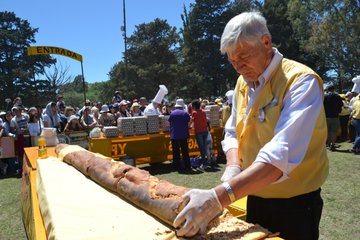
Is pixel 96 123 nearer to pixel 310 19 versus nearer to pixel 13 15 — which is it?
pixel 310 19

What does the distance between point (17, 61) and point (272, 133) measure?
4367cm

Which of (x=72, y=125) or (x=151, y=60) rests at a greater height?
(x=151, y=60)

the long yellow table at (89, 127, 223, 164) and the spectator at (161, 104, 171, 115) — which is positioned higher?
the spectator at (161, 104, 171, 115)

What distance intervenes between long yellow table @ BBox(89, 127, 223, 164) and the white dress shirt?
277 inches

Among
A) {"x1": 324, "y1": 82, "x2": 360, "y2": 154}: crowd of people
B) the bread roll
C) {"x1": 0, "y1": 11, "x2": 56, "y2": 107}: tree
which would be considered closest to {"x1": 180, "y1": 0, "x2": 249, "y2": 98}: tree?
{"x1": 0, "y1": 11, "x2": 56, "y2": 107}: tree

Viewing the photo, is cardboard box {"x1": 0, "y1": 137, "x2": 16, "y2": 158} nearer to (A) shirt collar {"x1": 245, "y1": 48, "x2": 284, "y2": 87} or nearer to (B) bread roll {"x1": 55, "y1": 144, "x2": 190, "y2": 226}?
(B) bread roll {"x1": 55, "y1": 144, "x2": 190, "y2": 226}

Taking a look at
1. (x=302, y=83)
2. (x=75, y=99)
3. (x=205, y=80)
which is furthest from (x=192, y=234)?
(x=75, y=99)

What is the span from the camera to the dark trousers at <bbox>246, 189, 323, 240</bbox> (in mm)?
1638

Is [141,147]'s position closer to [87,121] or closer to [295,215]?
[87,121]

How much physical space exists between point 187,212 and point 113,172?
3.64 ft

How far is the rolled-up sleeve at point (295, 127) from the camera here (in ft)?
4.35

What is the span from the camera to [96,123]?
991 centimetres

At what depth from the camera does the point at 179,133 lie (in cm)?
839

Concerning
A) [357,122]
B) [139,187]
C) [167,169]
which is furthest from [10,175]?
[357,122]
